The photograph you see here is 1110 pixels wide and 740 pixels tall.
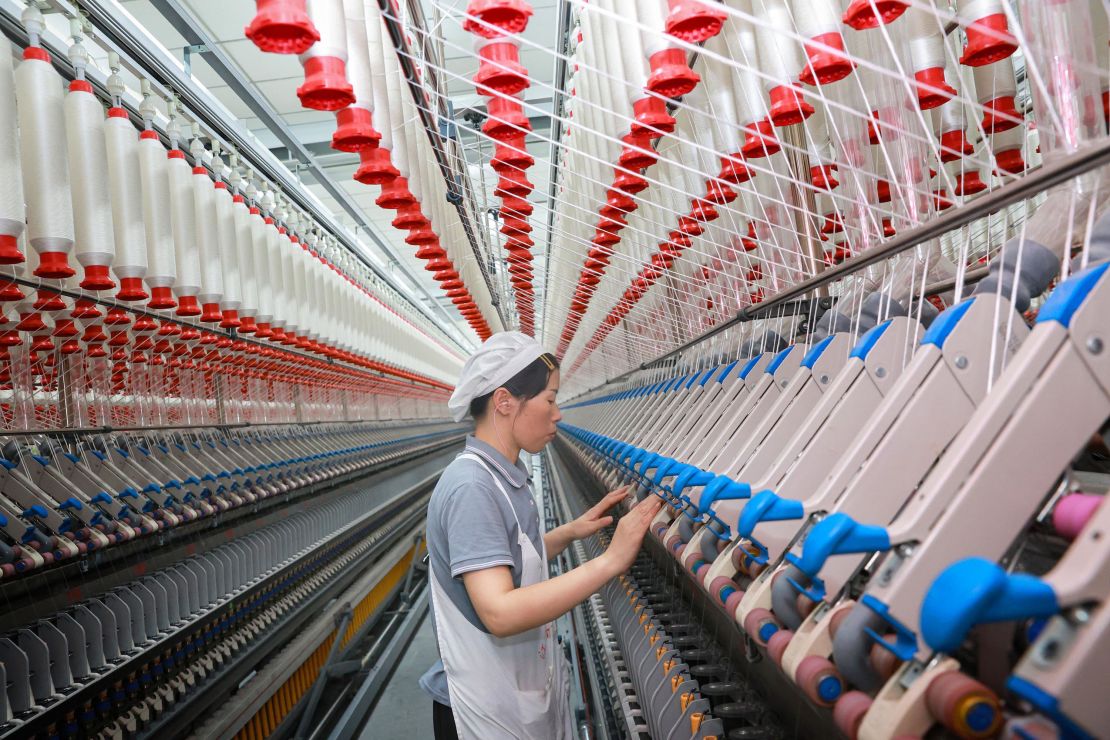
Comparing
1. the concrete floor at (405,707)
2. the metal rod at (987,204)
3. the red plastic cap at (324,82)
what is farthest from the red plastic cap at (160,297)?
the concrete floor at (405,707)

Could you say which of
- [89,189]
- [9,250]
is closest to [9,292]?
[89,189]

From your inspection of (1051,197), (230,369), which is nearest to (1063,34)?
(1051,197)

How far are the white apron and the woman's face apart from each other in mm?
161

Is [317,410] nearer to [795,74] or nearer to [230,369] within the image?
[230,369]

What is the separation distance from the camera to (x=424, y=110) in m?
2.38

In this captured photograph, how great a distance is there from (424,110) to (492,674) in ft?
5.09

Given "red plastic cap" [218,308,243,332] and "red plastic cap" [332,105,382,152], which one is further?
"red plastic cap" [218,308,243,332]

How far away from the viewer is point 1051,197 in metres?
1.28

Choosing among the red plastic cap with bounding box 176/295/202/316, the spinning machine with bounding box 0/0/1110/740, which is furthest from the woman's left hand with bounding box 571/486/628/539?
the red plastic cap with bounding box 176/295/202/316

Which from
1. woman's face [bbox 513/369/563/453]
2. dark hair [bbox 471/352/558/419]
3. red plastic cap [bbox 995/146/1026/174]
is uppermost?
red plastic cap [bbox 995/146/1026/174]

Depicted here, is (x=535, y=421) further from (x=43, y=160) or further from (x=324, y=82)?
(x=43, y=160)

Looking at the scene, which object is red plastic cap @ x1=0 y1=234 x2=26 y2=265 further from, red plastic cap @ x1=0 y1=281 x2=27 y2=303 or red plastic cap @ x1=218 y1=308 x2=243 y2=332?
red plastic cap @ x1=218 y1=308 x2=243 y2=332

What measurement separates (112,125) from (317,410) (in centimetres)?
623

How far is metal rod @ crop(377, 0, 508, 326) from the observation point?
1916mm
